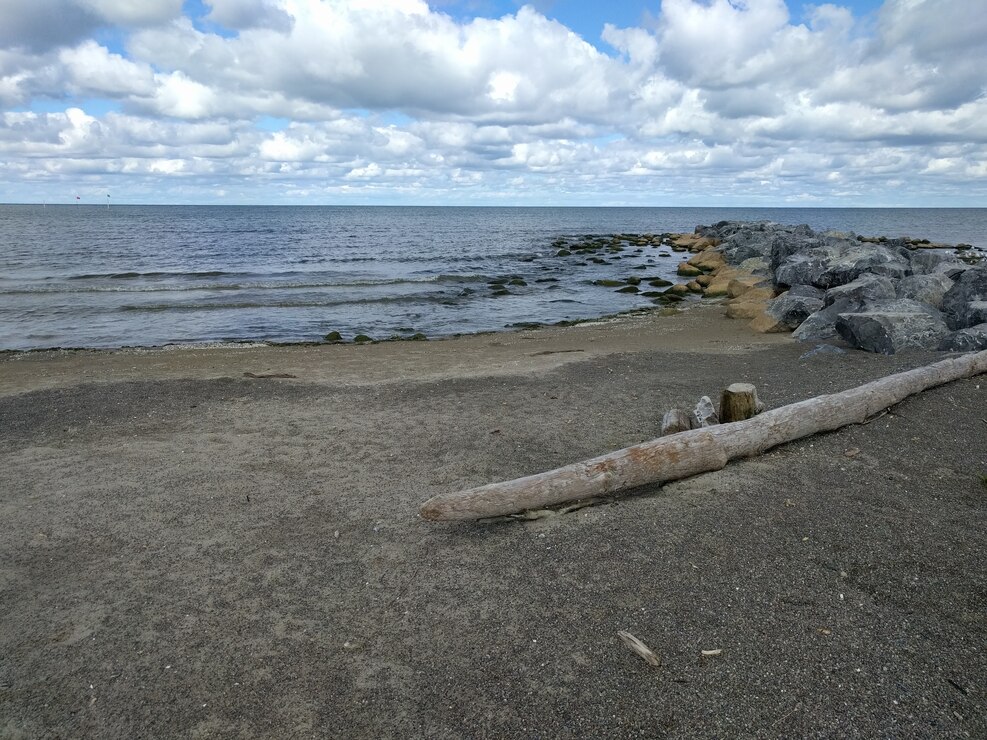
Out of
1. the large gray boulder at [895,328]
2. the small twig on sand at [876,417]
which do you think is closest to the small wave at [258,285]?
the large gray boulder at [895,328]

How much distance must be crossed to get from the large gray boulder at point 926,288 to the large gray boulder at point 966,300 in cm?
26

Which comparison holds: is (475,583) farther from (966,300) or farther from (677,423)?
(966,300)

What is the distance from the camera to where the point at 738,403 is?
6949mm

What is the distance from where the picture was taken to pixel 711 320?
18375 mm

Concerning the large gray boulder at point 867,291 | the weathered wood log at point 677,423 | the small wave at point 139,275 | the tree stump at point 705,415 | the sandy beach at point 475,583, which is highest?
the large gray boulder at point 867,291

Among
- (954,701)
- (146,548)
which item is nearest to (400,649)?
(146,548)

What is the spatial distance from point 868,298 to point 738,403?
8.44 metres

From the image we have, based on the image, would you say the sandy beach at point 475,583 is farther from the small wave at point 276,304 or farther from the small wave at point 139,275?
the small wave at point 139,275

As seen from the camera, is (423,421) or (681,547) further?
(423,421)

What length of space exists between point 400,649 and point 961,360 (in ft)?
26.8

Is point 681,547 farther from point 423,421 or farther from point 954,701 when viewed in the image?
point 423,421

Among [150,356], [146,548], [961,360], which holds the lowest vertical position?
[150,356]

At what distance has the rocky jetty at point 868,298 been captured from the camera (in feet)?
36.4

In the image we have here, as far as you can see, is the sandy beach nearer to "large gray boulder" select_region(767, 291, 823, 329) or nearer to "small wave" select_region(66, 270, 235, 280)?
"large gray boulder" select_region(767, 291, 823, 329)
